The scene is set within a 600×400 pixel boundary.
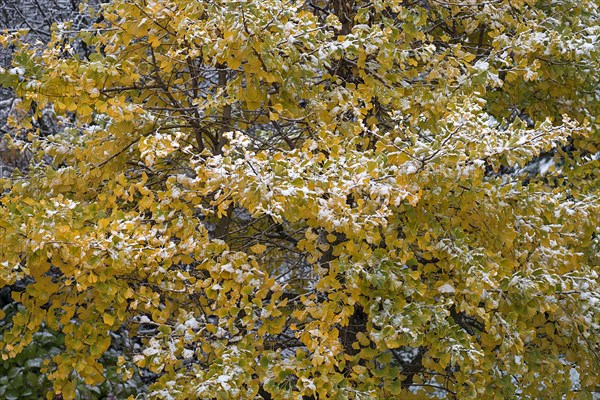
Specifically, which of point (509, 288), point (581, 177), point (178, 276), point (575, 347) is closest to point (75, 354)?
point (178, 276)

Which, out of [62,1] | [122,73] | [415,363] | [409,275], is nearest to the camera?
[409,275]

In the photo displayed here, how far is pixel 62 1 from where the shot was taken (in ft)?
22.9

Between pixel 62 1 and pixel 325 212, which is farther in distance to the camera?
pixel 62 1

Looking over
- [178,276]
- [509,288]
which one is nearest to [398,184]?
[509,288]

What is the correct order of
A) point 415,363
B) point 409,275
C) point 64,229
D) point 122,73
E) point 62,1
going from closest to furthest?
1. point 64,229
2. point 409,275
3. point 122,73
4. point 415,363
5. point 62,1

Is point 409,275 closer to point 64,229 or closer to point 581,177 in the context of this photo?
point 64,229

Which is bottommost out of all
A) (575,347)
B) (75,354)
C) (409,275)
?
(575,347)

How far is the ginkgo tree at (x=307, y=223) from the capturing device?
305 cm

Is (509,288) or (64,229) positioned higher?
(64,229)

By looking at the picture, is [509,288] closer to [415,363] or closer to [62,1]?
[415,363]

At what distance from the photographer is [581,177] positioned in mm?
4812

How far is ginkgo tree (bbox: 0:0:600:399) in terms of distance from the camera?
3.05 meters

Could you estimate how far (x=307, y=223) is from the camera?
324cm

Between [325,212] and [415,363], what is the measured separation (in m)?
1.84
